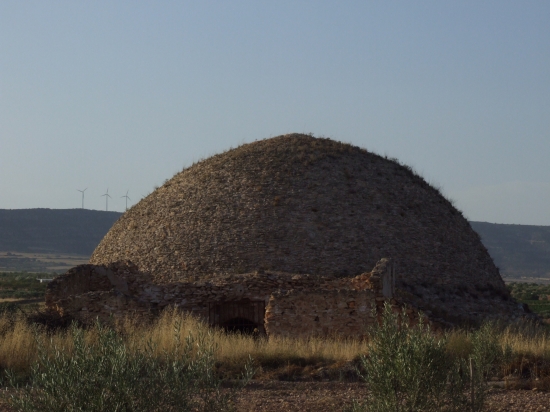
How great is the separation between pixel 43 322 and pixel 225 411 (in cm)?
1044

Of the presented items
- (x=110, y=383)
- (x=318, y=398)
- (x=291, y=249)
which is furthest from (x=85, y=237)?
(x=110, y=383)

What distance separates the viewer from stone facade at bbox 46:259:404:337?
15.5 metres

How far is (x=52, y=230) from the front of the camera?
374 ft

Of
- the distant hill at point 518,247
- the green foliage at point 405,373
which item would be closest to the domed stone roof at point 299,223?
the green foliage at point 405,373

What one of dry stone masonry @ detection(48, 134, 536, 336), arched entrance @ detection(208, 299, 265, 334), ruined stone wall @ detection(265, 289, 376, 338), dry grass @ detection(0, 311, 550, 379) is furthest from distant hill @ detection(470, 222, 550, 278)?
dry grass @ detection(0, 311, 550, 379)

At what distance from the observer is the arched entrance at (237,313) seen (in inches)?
667

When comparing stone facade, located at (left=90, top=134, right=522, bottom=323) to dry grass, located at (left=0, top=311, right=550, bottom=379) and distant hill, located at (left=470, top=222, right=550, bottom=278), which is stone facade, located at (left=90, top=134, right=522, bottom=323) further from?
distant hill, located at (left=470, top=222, right=550, bottom=278)

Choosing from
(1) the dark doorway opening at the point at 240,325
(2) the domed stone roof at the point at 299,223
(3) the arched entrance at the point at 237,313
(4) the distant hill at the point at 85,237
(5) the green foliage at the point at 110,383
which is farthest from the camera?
(4) the distant hill at the point at 85,237

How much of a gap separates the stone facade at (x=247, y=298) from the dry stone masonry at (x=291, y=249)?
26 millimetres

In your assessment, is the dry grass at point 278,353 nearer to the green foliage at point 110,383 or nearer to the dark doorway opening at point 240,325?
the dark doorway opening at point 240,325

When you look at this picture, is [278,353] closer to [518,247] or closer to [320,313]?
[320,313]

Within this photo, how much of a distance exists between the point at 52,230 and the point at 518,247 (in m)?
70.6

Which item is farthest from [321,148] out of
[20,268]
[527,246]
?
[527,246]

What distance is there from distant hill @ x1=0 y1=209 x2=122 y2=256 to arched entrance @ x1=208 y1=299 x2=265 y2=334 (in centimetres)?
9340
